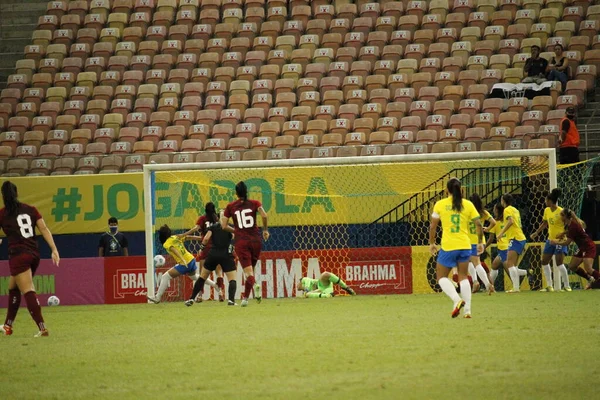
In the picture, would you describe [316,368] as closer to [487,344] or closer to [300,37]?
[487,344]

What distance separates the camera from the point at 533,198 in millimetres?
22750

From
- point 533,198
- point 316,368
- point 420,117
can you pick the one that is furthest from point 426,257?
point 316,368

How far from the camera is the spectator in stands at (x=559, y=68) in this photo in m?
25.3

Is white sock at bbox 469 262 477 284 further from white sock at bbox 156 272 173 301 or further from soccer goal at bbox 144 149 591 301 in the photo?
white sock at bbox 156 272 173 301

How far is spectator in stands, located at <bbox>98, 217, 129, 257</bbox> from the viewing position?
76.8 ft

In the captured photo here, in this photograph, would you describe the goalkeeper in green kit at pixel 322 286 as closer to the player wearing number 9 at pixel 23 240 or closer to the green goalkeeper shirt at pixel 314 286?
the green goalkeeper shirt at pixel 314 286

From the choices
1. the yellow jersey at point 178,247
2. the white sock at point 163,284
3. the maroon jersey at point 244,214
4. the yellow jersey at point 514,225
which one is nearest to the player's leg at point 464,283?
the maroon jersey at point 244,214

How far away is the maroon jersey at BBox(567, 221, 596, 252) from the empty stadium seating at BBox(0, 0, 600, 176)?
3.66 meters

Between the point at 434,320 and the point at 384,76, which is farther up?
the point at 384,76

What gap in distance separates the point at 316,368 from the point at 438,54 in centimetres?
1944

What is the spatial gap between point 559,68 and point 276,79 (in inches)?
283

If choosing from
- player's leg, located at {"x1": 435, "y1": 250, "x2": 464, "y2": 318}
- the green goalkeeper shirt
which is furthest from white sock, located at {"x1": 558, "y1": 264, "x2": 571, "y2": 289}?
player's leg, located at {"x1": 435, "y1": 250, "x2": 464, "y2": 318}

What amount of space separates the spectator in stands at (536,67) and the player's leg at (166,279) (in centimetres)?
1014

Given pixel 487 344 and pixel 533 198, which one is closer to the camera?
pixel 487 344
